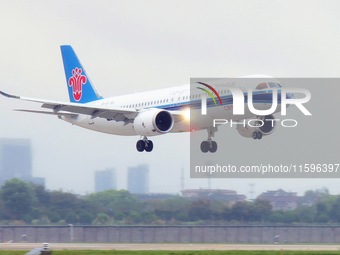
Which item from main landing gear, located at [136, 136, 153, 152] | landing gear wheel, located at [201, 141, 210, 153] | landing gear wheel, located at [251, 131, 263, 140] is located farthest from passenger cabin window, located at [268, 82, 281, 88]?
main landing gear, located at [136, 136, 153, 152]

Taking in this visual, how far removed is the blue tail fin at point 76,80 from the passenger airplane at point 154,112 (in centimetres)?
415

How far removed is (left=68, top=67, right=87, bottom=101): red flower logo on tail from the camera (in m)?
108

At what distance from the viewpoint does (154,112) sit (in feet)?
294

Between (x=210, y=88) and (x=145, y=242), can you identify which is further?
(x=145, y=242)

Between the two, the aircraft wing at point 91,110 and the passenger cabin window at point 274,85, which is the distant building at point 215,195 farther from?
the passenger cabin window at point 274,85

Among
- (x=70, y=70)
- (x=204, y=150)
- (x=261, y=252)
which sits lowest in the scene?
(x=261, y=252)

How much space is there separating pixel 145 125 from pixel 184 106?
9.38 feet

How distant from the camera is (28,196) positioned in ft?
362

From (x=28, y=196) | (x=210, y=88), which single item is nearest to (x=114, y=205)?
(x=28, y=196)

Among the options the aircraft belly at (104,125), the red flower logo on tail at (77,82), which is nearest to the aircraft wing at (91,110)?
the aircraft belly at (104,125)

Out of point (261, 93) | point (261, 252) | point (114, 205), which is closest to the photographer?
point (261, 252)

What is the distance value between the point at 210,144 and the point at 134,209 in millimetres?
16948

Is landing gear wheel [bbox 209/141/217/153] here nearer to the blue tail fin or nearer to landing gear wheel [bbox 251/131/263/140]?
landing gear wheel [bbox 251/131/263/140]

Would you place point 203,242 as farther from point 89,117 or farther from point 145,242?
point 89,117
